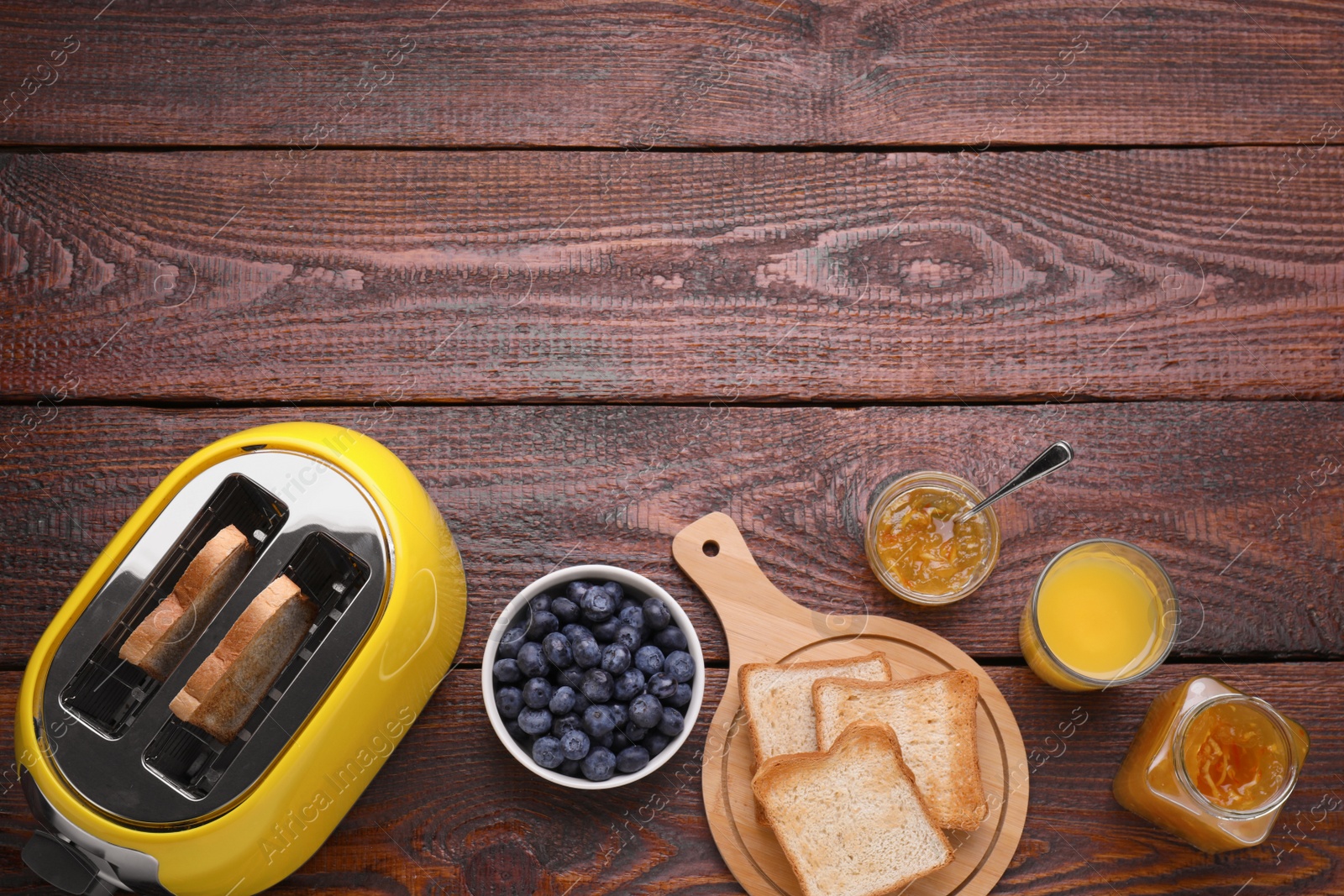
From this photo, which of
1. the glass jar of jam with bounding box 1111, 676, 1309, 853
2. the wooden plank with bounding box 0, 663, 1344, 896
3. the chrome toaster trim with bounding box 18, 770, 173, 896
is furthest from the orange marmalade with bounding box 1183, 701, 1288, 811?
the chrome toaster trim with bounding box 18, 770, 173, 896

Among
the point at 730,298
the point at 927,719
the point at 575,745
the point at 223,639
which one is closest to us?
the point at 223,639

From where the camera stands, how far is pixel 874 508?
1.36m

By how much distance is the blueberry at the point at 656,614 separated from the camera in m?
1.28

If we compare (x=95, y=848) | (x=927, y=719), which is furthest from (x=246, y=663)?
(x=927, y=719)

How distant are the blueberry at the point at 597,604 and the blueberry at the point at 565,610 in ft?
0.04

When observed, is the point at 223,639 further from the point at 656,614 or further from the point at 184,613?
the point at 656,614

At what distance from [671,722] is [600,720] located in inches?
4.0

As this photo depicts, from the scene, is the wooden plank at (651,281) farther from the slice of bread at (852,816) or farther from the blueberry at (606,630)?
the slice of bread at (852,816)

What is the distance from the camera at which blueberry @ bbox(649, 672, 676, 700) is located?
1.24 m

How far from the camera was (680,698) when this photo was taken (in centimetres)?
126

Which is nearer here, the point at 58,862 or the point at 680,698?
the point at 58,862

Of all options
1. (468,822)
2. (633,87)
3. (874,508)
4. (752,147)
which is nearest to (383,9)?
(633,87)

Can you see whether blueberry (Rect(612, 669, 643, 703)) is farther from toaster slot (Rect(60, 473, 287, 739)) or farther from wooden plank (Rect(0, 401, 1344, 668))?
toaster slot (Rect(60, 473, 287, 739))

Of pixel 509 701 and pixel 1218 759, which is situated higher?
pixel 509 701
